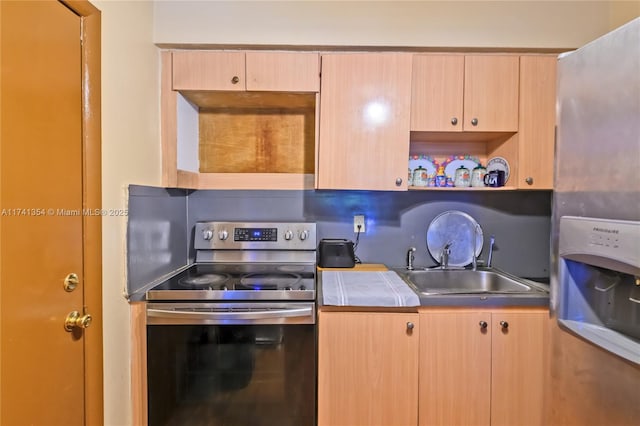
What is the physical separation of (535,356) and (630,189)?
0.92 m

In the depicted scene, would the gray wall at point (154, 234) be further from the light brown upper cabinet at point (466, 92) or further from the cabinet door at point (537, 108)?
the cabinet door at point (537, 108)

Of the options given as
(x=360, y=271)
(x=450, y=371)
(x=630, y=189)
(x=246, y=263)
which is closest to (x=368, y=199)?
(x=360, y=271)


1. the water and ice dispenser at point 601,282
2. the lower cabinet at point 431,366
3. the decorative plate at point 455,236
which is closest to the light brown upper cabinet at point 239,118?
the decorative plate at point 455,236

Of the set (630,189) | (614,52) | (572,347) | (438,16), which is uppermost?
(438,16)

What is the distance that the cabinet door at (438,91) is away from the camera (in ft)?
5.52

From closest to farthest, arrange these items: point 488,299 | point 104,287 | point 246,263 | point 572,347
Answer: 1. point 572,347
2. point 104,287
3. point 488,299
4. point 246,263

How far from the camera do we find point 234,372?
4.74 feet

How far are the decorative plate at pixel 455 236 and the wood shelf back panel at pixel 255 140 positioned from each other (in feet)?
2.98

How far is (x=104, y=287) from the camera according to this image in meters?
1.27

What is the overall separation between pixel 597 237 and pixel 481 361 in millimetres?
784

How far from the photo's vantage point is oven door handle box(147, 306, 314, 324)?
1.42m

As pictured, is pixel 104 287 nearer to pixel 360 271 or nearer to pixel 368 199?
pixel 360 271

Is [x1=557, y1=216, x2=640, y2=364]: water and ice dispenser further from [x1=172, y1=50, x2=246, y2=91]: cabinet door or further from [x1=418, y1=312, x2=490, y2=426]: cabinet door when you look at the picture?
[x1=172, y1=50, x2=246, y2=91]: cabinet door

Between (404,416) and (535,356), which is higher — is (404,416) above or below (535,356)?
below
